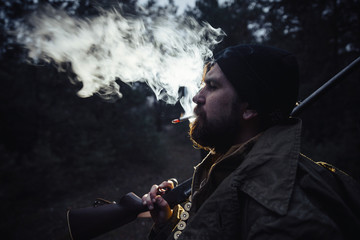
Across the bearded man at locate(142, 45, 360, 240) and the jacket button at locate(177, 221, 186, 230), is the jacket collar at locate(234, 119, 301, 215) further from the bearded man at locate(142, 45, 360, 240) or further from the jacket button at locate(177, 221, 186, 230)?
the jacket button at locate(177, 221, 186, 230)

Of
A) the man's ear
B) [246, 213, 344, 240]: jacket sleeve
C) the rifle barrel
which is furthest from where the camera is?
the rifle barrel

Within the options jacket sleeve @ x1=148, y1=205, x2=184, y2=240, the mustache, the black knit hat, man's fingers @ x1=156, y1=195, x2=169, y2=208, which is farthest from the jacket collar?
jacket sleeve @ x1=148, y1=205, x2=184, y2=240

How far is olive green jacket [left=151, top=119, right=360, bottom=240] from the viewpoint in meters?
1.05

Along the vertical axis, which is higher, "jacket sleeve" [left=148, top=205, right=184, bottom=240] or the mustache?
the mustache

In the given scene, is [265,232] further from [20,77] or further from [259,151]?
[20,77]

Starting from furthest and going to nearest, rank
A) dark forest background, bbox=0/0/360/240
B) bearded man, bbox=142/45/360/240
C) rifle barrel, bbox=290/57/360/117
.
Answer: dark forest background, bbox=0/0/360/240 → rifle barrel, bbox=290/57/360/117 → bearded man, bbox=142/45/360/240

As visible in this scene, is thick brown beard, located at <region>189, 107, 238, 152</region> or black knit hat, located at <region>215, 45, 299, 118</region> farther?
thick brown beard, located at <region>189, 107, 238, 152</region>

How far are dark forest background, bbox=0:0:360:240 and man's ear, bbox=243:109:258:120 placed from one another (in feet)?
10.6

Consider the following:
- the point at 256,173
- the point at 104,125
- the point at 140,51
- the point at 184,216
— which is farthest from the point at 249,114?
the point at 104,125

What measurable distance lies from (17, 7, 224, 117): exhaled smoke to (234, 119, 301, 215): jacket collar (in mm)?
1605

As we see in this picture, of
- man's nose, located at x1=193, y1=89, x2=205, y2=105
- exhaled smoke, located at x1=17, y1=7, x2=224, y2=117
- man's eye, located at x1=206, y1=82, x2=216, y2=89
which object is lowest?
man's nose, located at x1=193, y1=89, x2=205, y2=105

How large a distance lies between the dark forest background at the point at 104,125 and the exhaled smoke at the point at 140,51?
1.84 meters

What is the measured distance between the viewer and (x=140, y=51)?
3318 mm

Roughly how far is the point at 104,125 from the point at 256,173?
36.4ft
